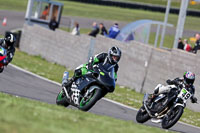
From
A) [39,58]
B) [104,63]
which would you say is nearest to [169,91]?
[104,63]

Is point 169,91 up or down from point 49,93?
up

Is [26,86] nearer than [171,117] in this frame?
No

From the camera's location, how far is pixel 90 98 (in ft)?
35.3

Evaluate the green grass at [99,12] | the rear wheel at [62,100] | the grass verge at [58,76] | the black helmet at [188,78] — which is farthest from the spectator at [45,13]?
the black helmet at [188,78]

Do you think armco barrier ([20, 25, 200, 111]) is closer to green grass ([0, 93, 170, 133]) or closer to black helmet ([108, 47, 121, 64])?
black helmet ([108, 47, 121, 64])

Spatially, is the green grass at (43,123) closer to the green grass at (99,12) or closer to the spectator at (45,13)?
the spectator at (45,13)

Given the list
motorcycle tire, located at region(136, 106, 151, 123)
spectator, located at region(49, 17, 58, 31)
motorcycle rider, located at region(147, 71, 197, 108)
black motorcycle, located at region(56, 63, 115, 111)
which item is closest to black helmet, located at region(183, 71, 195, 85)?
motorcycle rider, located at region(147, 71, 197, 108)

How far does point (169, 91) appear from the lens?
39.2 feet

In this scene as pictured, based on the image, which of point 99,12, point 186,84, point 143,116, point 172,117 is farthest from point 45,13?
point 172,117

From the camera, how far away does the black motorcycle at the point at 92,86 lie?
35.0 feet

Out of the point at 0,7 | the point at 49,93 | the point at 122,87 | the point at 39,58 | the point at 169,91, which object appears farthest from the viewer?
the point at 0,7

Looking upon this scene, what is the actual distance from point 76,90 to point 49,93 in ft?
15.0

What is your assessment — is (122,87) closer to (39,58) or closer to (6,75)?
(6,75)

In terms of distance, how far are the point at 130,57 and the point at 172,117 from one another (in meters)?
9.36
